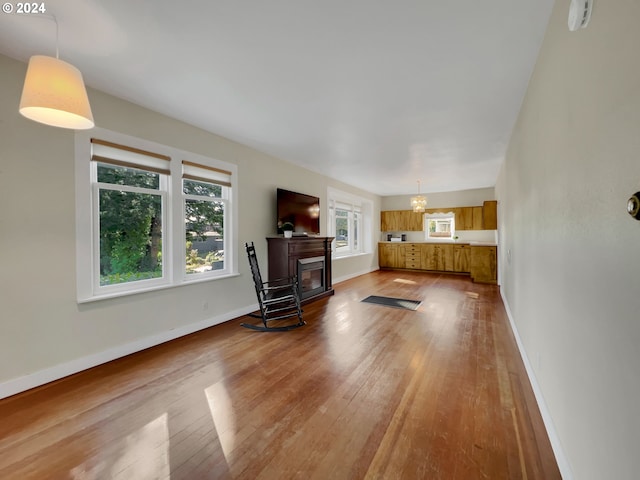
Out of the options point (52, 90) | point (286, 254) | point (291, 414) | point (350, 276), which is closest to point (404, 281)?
point (350, 276)

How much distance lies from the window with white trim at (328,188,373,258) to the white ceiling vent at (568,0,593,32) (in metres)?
5.39

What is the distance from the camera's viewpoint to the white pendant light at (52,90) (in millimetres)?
1487

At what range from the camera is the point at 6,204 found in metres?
2.11

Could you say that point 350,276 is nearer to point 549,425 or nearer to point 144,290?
point 144,290

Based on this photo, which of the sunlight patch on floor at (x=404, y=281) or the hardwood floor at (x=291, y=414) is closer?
the hardwood floor at (x=291, y=414)

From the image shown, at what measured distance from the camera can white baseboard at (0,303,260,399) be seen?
2.15m

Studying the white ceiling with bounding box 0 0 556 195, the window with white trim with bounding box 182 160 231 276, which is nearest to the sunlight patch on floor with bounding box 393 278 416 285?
the white ceiling with bounding box 0 0 556 195

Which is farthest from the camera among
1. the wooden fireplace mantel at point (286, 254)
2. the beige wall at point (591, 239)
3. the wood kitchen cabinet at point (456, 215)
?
the wood kitchen cabinet at point (456, 215)

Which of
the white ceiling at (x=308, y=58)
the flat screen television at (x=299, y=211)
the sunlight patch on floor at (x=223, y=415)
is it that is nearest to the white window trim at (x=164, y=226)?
the white ceiling at (x=308, y=58)

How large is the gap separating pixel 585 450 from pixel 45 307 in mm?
3673

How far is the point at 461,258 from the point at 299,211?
5.39 m

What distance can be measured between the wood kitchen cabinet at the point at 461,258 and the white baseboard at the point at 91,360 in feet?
22.3

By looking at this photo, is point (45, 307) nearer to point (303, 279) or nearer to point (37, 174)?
point (37, 174)

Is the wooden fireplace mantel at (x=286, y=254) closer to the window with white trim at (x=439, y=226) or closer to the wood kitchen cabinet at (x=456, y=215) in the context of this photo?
the wood kitchen cabinet at (x=456, y=215)
